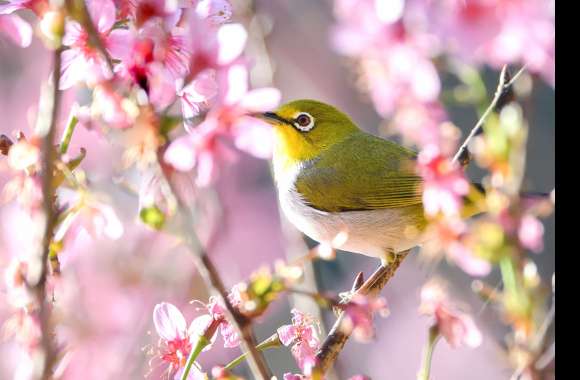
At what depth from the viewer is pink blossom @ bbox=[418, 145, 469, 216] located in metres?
0.62

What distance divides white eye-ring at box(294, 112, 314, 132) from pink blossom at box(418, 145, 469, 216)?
50 cm

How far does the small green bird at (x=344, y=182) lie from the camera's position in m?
1.05

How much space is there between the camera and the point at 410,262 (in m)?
1.14

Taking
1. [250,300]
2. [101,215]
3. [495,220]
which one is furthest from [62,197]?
[495,220]

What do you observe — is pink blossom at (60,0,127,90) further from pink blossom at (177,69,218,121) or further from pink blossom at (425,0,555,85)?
pink blossom at (425,0,555,85)

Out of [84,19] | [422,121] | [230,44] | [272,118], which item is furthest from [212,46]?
[272,118]

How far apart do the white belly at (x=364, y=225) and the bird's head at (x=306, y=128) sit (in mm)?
115

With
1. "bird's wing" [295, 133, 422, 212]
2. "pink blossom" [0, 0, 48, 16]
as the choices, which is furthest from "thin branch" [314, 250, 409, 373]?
"pink blossom" [0, 0, 48, 16]

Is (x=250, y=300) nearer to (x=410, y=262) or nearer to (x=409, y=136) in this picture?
(x=409, y=136)

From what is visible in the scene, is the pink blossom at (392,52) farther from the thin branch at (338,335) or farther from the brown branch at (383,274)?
the thin branch at (338,335)

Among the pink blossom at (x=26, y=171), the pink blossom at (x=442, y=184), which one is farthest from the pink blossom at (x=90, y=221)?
the pink blossom at (x=442, y=184)

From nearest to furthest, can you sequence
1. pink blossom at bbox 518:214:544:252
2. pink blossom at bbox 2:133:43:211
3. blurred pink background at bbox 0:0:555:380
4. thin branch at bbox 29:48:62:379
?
1. thin branch at bbox 29:48:62:379
2. pink blossom at bbox 2:133:43:211
3. pink blossom at bbox 518:214:544:252
4. blurred pink background at bbox 0:0:555:380

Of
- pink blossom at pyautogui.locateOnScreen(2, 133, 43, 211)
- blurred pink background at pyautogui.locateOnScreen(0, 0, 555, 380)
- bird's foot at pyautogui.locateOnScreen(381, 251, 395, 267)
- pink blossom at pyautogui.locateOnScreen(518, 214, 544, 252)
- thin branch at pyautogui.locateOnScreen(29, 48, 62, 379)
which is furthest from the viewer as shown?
bird's foot at pyautogui.locateOnScreen(381, 251, 395, 267)

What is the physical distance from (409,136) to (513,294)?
32 cm
